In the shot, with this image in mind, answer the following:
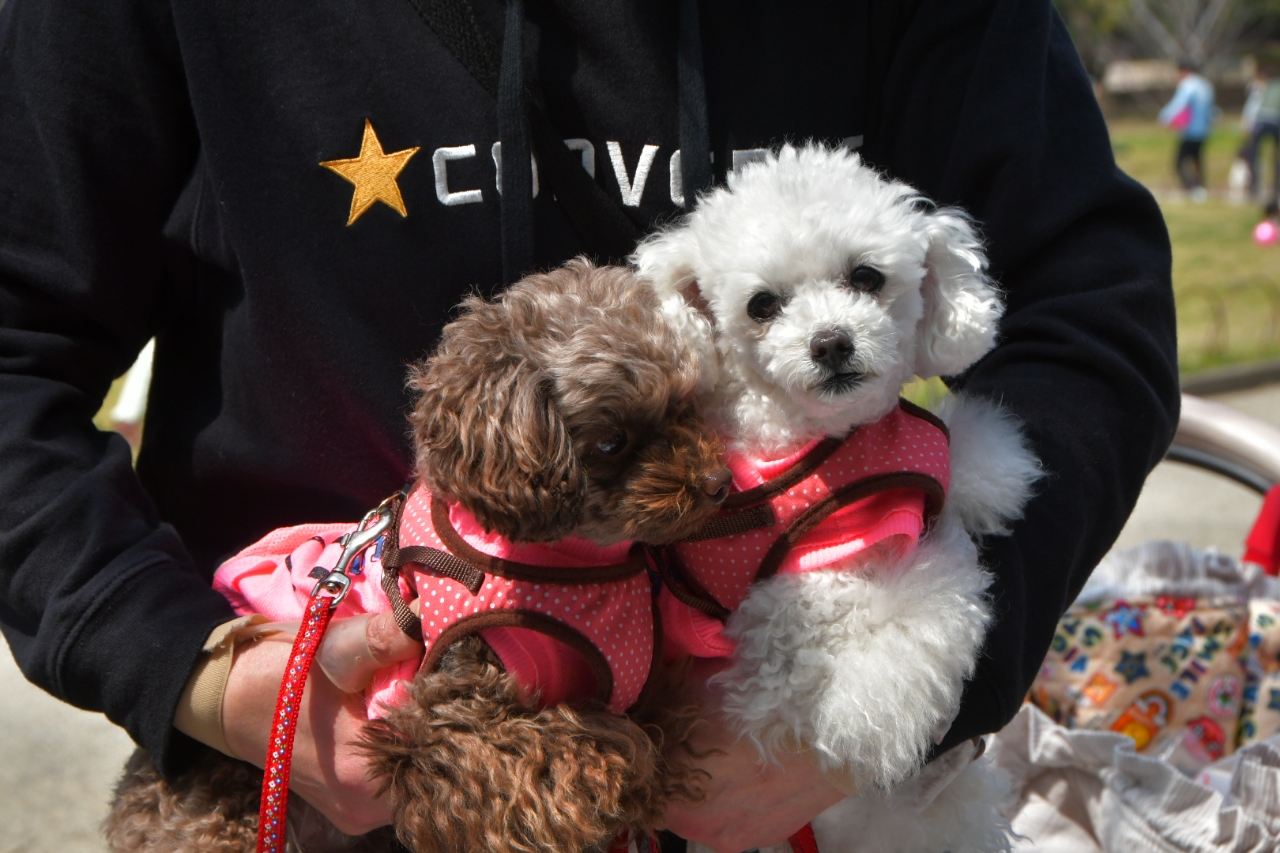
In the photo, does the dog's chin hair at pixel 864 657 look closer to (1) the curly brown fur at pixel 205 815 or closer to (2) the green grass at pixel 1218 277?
(1) the curly brown fur at pixel 205 815

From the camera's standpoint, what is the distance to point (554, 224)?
1701 millimetres

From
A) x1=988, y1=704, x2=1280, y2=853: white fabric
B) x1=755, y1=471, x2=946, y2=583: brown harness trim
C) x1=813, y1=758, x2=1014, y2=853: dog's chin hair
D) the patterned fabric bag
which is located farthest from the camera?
the patterned fabric bag

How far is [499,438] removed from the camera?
1.40 meters

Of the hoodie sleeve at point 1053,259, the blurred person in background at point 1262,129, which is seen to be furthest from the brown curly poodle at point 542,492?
the blurred person in background at point 1262,129

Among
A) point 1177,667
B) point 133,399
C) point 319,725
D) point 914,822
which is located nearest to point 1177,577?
point 1177,667

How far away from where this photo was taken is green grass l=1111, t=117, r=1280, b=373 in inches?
353

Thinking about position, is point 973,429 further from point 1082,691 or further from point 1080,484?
point 1082,691

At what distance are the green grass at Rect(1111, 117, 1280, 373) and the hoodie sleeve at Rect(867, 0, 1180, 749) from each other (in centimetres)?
59

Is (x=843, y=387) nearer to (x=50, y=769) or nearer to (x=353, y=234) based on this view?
(x=353, y=234)

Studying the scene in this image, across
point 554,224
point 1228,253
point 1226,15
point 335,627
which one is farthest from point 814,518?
point 1226,15

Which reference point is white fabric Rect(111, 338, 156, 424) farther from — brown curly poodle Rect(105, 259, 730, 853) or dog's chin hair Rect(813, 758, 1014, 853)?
dog's chin hair Rect(813, 758, 1014, 853)

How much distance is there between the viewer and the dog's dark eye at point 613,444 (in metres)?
1.52

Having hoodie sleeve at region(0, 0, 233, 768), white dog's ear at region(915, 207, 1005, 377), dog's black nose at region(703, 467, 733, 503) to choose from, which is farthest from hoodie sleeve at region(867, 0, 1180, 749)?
hoodie sleeve at region(0, 0, 233, 768)

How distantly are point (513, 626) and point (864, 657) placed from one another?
546 mm
